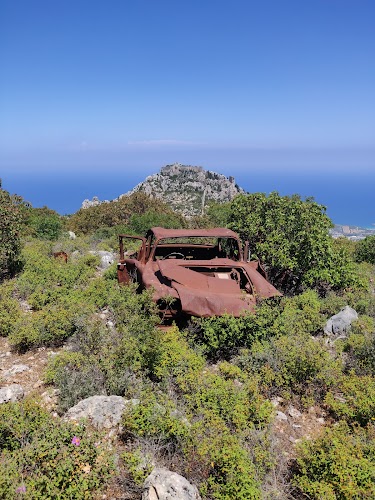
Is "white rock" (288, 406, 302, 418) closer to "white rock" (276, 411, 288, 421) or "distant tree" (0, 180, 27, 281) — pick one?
"white rock" (276, 411, 288, 421)

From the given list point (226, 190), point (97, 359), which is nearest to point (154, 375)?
point (97, 359)

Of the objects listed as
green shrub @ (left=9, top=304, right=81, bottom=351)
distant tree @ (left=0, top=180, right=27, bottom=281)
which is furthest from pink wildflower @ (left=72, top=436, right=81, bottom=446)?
distant tree @ (left=0, top=180, right=27, bottom=281)

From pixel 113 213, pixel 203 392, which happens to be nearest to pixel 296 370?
pixel 203 392

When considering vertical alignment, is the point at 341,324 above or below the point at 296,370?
below

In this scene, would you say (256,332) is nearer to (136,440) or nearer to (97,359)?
(97,359)

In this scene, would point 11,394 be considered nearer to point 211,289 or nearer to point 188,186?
point 211,289

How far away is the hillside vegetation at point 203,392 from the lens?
3.10 metres

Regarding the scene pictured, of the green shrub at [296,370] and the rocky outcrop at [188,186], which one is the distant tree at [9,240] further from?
the rocky outcrop at [188,186]

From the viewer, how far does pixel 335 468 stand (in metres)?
3.16

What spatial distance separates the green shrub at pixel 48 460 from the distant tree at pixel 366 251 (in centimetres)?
1385

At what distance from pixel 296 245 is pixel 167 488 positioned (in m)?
7.53

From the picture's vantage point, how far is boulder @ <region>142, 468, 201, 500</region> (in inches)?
110

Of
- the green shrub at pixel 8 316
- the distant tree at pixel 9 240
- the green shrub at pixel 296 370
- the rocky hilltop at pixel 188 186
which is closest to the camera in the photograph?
the green shrub at pixel 296 370

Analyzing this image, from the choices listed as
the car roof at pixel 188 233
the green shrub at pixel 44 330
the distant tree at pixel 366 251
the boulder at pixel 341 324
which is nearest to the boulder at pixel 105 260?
the car roof at pixel 188 233
